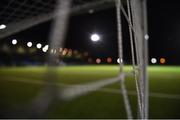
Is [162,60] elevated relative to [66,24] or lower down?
lower down

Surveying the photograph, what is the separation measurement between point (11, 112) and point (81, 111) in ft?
2.17

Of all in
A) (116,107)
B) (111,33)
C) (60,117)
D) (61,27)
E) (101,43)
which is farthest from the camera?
(101,43)

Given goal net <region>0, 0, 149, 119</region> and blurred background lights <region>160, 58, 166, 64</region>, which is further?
blurred background lights <region>160, 58, 166, 64</region>

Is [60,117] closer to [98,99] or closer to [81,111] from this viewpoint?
[81,111]

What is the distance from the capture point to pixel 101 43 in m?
18.2

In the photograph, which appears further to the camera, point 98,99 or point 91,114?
point 98,99

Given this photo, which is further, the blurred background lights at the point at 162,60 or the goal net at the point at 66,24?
the blurred background lights at the point at 162,60

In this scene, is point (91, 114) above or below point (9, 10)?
below

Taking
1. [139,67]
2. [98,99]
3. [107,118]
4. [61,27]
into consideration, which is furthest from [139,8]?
[98,99]

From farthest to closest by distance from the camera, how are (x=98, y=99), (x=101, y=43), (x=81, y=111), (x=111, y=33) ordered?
1. (x=101, y=43)
2. (x=111, y=33)
3. (x=98, y=99)
4. (x=81, y=111)

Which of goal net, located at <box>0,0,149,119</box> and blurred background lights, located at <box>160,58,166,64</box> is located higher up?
goal net, located at <box>0,0,149,119</box>

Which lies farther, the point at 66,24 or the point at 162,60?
the point at 162,60

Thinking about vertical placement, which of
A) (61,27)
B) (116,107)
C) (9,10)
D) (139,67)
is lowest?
(116,107)

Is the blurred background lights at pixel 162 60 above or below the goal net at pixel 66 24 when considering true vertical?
below
